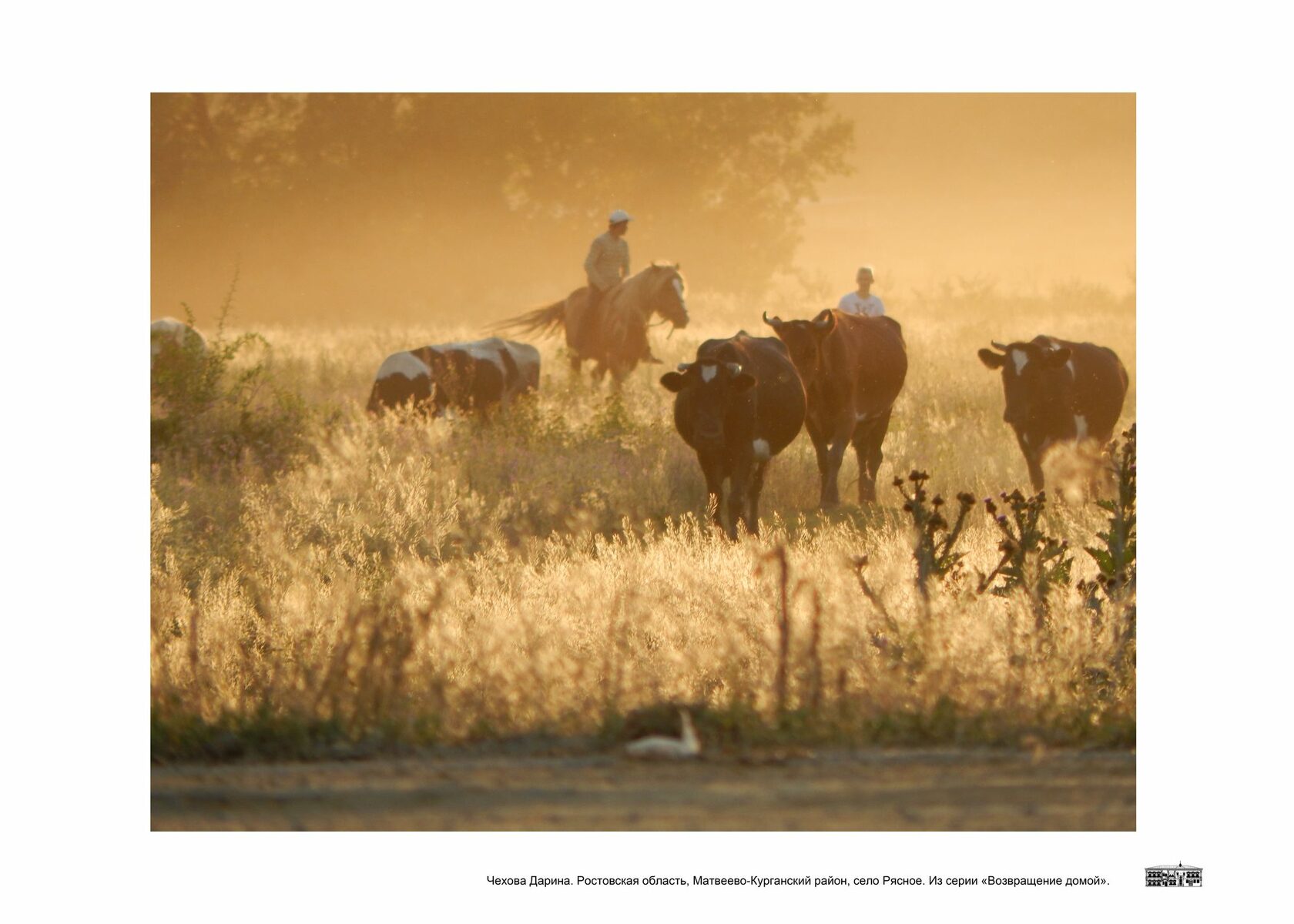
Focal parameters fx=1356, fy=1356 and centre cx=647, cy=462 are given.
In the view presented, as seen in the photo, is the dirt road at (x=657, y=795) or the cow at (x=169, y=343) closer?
the dirt road at (x=657, y=795)

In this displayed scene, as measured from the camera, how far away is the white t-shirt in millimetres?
13422

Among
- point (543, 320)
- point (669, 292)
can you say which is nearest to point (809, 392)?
point (669, 292)

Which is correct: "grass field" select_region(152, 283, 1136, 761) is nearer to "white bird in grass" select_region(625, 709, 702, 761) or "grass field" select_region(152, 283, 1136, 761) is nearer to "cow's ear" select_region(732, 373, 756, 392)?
"white bird in grass" select_region(625, 709, 702, 761)

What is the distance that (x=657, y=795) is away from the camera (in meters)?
5.47

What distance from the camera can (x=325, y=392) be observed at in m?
16.4

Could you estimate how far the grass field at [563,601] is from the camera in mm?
6004

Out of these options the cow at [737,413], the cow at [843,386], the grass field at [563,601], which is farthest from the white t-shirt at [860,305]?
the cow at [737,413]

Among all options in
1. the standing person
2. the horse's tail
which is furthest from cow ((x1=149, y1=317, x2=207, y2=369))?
the standing person

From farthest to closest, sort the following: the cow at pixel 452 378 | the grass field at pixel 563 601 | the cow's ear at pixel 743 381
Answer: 1. the cow at pixel 452 378
2. the cow's ear at pixel 743 381
3. the grass field at pixel 563 601

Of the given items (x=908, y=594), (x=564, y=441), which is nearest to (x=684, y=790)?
(x=908, y=594)

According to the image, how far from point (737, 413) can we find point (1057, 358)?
118 inches

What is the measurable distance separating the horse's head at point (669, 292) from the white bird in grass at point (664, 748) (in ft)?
29.8

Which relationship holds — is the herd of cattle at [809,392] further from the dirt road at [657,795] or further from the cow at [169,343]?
the dirt road at [657,795]
